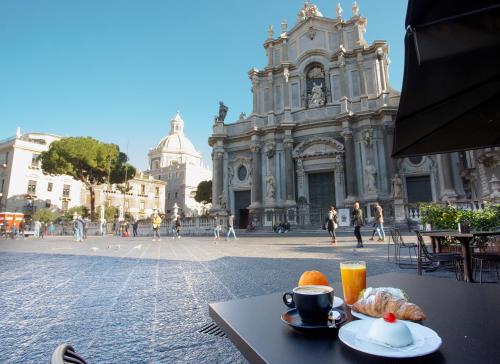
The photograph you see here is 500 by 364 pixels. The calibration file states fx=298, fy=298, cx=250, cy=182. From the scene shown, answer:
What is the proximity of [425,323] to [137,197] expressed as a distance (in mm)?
53296

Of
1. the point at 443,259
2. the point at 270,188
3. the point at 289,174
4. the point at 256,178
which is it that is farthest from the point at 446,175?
the point at 443,259

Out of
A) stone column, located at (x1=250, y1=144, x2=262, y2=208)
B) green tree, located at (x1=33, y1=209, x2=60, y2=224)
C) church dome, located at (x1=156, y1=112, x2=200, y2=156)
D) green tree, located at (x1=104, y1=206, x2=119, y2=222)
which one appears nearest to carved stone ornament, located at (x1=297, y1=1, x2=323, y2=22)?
Result: stone column, located at (x1=250, y1=144, x2=262, y2=208)

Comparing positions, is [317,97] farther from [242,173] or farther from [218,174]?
[218,174]

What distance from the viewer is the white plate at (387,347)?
0.68m

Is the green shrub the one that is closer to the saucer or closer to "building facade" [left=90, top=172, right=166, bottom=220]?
the saucer

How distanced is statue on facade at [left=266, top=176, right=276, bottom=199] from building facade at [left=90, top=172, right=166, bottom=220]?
30539 millimetres

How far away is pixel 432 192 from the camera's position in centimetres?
1889

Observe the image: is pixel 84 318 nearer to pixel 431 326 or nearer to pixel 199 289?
pixel 199 289

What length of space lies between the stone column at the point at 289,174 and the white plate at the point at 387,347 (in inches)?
796

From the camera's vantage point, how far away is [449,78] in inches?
90.8

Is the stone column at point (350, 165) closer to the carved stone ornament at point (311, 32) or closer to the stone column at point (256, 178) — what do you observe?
the stone column at point (256, 178)

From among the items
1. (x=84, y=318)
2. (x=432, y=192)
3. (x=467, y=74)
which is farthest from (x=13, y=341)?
(x=432, y=192)

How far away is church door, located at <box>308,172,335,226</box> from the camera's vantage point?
20.9 meters

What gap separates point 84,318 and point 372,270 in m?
4.30
